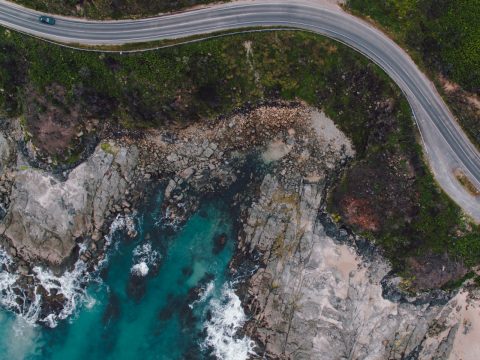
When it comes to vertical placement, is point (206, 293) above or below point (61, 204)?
below

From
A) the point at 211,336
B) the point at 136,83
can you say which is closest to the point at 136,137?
the point at 136,83

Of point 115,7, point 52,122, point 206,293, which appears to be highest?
point 115,7

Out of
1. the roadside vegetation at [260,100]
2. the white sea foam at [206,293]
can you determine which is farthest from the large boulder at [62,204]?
the white sea foam at [206,293]

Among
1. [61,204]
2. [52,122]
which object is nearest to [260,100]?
[52,122]

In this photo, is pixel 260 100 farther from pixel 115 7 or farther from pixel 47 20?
pixel 47 20

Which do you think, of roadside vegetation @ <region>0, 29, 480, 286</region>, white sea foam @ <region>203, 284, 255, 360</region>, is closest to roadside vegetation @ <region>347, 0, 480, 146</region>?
roadside vegetation @ <region>0, 29, 480, 286</region>

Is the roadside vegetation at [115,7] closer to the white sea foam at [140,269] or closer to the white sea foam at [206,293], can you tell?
the white sea foam at [140,269]
